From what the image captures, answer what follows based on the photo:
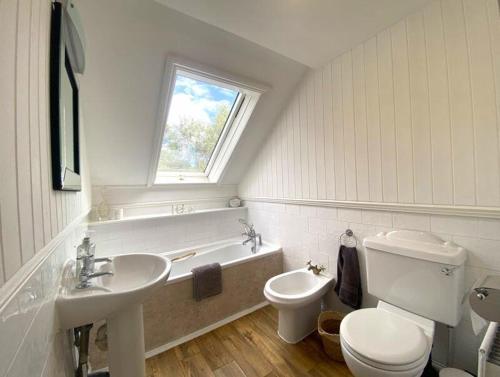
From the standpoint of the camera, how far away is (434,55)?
1356 millimetres

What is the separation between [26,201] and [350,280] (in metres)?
1.98

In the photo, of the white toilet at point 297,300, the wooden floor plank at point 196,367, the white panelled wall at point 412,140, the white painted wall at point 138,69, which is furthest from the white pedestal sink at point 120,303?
the white panelled wall at point 412,140

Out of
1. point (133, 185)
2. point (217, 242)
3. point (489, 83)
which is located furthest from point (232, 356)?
point (489, 83)

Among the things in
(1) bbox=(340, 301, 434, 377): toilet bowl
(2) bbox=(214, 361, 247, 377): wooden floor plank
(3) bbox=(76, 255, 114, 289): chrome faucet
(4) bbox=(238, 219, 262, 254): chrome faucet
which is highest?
(3) bbox=(76, 255, 114, 289): chrome faucet

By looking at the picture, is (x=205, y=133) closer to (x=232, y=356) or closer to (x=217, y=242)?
(x=217, y=242)

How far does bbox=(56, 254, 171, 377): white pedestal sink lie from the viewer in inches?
33.8

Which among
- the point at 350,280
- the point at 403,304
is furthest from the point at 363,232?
the point at 403,304

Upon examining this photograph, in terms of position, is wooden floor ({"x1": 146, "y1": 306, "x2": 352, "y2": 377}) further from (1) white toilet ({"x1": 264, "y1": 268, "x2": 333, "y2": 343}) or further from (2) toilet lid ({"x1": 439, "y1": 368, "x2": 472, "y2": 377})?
(2) toilet lid ({"x1": 439, "y1": 368, "x2": 472, "y2": 377})

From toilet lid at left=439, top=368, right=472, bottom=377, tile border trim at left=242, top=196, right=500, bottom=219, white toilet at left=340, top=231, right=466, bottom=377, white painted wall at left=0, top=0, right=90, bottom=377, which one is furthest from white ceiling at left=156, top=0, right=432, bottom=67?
toilet lid at left=439, top=368, right=472, bottom=377

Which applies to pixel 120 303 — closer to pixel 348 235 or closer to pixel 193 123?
pixel 348 235

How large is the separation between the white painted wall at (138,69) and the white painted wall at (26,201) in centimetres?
73

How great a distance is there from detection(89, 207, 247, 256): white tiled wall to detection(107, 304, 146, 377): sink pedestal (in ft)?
4.31

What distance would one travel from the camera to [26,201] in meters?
0.55

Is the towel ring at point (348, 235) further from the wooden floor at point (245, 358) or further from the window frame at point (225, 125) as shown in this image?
the window frame at point (225, 125)
